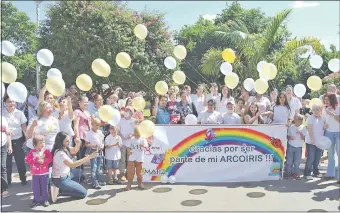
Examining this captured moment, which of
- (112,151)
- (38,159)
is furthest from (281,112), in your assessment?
(38,159)

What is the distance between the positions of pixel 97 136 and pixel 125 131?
544mm

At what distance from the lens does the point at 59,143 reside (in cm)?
529

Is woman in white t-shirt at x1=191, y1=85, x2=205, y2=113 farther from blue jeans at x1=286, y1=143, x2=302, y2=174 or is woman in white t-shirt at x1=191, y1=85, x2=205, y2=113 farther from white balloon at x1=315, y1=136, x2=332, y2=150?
white balloon at x1=315, y1=136, x2=332, y2=150

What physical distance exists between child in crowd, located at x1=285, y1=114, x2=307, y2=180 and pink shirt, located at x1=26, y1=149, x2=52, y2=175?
4.16 meters

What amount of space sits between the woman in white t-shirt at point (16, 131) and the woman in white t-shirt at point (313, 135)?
5036 mm

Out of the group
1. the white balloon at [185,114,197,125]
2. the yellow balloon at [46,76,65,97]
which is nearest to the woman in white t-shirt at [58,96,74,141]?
the yellow balloon at [46,76,65,97]

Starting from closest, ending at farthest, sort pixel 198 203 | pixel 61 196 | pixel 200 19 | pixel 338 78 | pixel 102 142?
pixel 198 203 → pixel 61 196 → pixel 102 142 → pixel 338 78 → pixel 200 19

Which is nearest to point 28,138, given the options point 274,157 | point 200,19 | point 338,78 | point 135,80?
point 274,157

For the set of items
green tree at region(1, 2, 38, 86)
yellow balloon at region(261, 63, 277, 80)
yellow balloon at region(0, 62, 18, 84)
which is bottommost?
yellow balloon at region(0, 62, 18, 84)

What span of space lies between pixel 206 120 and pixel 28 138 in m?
3.15

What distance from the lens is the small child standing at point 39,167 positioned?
5.24 metres

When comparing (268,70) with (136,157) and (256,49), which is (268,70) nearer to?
(136,157)

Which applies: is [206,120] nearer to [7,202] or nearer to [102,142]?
[102,142]

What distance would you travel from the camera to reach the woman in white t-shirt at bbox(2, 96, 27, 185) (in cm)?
602
